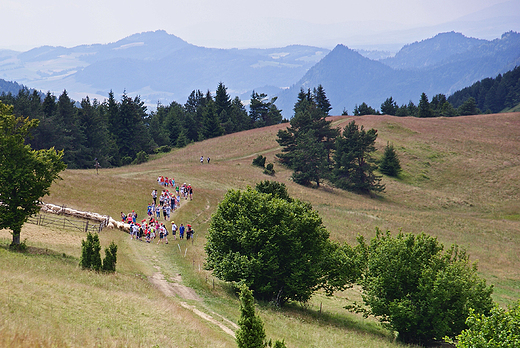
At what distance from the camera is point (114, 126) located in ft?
308

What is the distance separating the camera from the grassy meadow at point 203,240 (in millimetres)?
15454

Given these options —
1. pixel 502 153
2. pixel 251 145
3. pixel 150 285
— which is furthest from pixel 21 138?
pixel 502 153

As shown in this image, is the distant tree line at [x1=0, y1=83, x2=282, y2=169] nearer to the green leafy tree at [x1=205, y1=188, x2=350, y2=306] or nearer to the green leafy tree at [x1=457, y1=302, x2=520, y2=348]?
the green leafy tree at [x1=205, y1=188, x2=350, y2=306]

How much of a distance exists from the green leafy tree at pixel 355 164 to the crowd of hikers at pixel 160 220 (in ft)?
108

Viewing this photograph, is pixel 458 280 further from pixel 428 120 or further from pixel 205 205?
pixel 428 120

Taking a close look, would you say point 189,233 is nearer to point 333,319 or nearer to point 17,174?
point 17,174

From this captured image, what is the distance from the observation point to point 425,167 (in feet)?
280

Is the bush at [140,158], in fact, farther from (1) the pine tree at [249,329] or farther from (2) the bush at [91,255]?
(1) the pine tree at [249,329]

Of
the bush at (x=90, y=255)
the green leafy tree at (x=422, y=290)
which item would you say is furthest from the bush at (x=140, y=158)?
the green leafy tree at (x=422, y=290)

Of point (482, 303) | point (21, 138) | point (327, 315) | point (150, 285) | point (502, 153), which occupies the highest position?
point (502, 153)

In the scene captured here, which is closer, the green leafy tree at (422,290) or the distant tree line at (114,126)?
the green leafy tree at (422,290)

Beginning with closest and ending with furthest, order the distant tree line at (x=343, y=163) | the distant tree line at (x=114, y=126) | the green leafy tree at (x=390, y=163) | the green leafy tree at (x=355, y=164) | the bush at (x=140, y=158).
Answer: the distant tree line at (x=343, y=163) → the green leafy tree at (x=355, y=164) → the distant tree line at (x=114, y=126) → the green leafy tree at (x=390, y=163) → the bush at (x=140, y=158)

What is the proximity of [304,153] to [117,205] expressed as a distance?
3760cm

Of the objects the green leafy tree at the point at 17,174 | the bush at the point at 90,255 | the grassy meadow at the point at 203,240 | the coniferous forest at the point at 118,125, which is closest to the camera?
the grassy meadow at the point at 203,240
